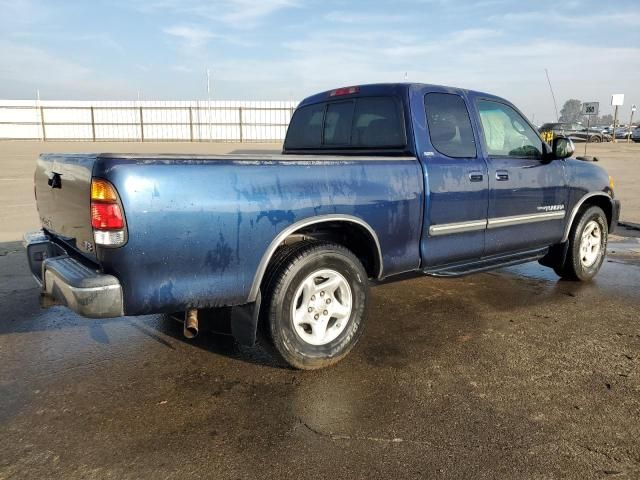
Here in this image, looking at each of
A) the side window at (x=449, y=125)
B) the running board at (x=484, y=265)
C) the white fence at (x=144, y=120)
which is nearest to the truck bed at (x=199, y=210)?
the side window at (x=449, y=125)

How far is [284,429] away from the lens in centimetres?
280

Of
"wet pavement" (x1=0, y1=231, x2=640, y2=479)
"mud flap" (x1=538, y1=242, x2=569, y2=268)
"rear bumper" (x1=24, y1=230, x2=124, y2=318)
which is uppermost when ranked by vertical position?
"rear bumper" (x1=24, y1=230, x2=124, y2=318)

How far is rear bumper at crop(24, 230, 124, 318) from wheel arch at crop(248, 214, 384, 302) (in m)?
0.78

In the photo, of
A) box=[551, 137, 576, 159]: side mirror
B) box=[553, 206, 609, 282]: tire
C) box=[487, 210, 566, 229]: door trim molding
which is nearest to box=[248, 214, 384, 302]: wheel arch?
box=[487, 210, 566, 229]: door trim molding

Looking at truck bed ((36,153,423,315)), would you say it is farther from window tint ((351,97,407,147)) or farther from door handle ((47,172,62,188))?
window tint ((351,97,407,147))

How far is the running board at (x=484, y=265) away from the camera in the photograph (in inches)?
165

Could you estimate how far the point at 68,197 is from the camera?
3.12 metres

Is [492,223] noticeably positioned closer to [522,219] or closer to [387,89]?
[522,219]

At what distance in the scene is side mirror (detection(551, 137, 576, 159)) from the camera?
4.89m

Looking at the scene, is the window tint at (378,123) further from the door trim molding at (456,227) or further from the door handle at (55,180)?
the door handle at (55,180)

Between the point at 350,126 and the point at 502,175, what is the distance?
54.5 inches

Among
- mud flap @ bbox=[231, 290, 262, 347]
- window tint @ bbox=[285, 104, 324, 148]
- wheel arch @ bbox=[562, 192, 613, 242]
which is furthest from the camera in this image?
wheel arch @ bbox=[562, 192, 613, 242]

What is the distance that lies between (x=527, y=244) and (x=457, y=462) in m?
2.98

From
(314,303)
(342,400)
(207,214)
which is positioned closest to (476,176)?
(314,303)
